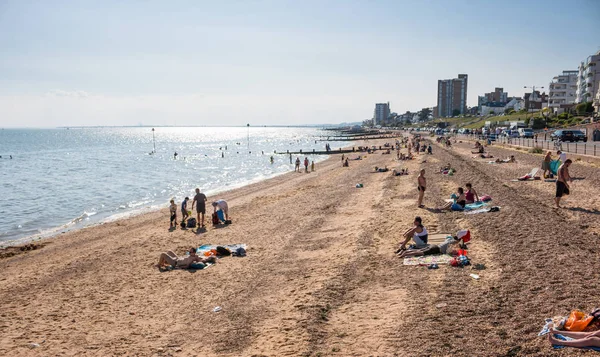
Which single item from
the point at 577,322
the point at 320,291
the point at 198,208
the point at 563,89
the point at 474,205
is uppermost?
the point at 563,89

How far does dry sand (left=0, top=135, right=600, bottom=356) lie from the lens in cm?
666

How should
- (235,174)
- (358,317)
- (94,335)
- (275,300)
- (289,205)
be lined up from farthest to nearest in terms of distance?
(235,174) < (289,205) < (275,300) < (94,335) < (358,317)

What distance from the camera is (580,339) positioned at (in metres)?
5.43

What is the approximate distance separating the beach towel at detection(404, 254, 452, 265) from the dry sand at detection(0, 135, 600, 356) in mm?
267

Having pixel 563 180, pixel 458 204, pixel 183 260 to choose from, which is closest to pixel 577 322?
pixel 563 180

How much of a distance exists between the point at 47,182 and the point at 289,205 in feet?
102

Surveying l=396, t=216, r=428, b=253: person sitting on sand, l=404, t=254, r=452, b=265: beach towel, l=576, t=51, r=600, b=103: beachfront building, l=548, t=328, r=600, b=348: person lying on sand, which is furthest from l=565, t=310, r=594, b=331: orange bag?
l=576, t=51, r=600, b=103: beachfront building

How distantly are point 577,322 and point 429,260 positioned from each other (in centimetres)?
418

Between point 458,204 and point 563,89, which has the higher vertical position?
point 563,89

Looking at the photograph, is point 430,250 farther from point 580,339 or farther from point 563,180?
point 563,180

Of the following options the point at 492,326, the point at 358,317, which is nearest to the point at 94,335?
the point at 358,317

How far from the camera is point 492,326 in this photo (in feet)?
20.9

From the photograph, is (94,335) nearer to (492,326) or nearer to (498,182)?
(492,326)

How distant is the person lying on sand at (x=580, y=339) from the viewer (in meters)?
5.36
